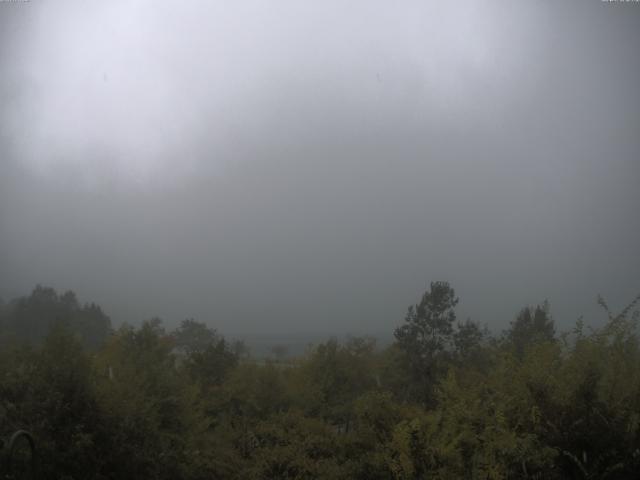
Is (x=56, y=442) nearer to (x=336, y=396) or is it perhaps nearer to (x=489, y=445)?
(x=489, y=445)

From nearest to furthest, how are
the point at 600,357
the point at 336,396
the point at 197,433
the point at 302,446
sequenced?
the point at 600,357, the point at 302,446, the point at 197,433, the point at 336,396

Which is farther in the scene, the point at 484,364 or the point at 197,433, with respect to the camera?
the point at 484,364

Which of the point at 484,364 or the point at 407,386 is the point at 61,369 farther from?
the point at 484,364

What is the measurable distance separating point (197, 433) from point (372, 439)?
7993mm

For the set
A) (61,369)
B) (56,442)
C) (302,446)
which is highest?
(61,369)

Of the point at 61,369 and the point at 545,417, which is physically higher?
the point at 61,369

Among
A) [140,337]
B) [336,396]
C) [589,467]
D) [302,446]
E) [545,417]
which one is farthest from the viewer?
[336,396]

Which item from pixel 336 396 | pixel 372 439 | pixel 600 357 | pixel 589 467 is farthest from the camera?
pixel 336 396

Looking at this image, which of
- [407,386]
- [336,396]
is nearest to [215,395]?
[336,396]

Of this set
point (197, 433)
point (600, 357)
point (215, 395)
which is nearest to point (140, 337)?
point (215, 395)

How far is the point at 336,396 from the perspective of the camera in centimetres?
3102

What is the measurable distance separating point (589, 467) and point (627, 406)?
1.70 metres

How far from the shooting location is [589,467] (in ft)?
33.3

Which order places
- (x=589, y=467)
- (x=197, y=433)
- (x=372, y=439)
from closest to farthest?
(x=589, y=467) < (x=372, y=439) < (x=197, y=433)
